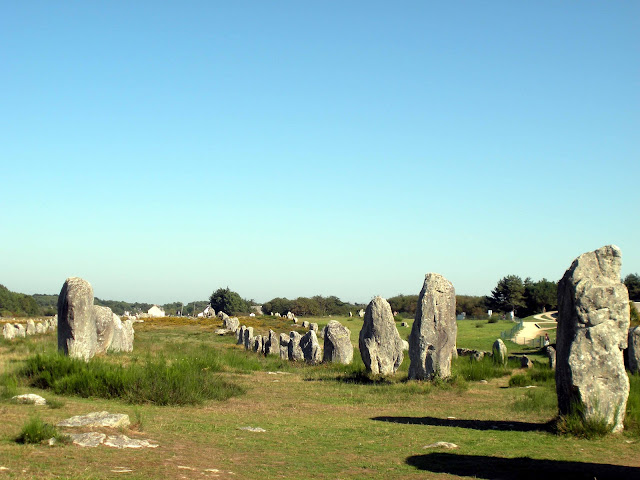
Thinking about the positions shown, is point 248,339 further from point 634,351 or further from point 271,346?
point 634,351

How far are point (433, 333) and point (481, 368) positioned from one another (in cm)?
327

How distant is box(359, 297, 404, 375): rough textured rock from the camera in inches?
810

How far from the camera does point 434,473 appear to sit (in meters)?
8.34

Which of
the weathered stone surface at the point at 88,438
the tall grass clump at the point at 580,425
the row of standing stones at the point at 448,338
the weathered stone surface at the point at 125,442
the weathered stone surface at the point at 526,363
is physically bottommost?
the weathered stone surface at the point at 526,363

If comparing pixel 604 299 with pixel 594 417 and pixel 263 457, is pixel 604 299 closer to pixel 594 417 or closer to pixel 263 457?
pixel 594 417

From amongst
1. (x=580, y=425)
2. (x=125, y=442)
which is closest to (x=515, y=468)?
(x=580, y=425)

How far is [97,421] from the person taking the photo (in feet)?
31.1

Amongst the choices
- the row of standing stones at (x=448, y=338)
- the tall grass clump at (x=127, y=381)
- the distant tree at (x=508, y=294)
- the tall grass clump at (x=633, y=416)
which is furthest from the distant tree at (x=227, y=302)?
the tall grass clump at (x=633, y=416)

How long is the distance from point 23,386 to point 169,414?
4431 millimetres

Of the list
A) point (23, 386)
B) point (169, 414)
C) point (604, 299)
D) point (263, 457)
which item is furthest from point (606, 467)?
point (23, 386)

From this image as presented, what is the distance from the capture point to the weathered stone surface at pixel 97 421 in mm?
9305

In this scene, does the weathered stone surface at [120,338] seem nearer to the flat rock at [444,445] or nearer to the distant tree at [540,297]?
the flat rock at [444,445]

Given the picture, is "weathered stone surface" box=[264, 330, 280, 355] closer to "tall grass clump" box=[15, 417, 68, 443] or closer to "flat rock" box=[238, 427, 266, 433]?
"flat rock" box=[238, 427, 266, 433]

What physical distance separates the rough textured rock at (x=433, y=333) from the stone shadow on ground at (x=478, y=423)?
524 centimetres
